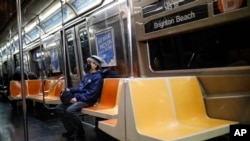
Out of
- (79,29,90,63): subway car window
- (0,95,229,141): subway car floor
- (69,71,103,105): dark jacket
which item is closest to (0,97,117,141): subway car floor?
(0,95,229,141): subway car floor

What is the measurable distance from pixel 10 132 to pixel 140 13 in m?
3.25

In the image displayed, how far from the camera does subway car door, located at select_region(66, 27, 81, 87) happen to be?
18.0ft

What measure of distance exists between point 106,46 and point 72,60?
1.65 metres

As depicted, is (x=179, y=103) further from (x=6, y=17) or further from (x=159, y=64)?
(x=6, y=17)

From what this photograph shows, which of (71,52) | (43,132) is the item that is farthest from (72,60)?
(43,132)

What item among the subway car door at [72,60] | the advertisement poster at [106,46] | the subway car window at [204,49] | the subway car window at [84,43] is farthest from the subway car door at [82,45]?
the subway car window at [204,49]

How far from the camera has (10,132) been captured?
4609 millimetres

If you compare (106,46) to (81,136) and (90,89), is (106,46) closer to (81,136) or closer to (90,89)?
(90,89)

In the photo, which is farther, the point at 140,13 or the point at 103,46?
the point at 103,46

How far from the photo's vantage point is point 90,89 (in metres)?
3.99

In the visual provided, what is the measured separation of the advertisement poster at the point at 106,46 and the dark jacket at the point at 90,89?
37 cm

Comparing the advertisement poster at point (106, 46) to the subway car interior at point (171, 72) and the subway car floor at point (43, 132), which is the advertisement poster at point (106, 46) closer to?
the subway car interior at point (171, 72)

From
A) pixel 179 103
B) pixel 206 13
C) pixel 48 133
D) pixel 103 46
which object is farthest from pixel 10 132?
pixel 206 13

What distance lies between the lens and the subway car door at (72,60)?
5496 millimetres
